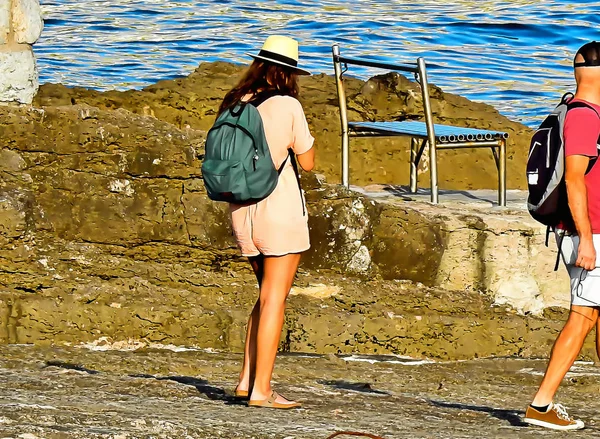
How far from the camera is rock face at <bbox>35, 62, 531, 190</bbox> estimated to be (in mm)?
11016

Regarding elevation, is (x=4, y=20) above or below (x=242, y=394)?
above

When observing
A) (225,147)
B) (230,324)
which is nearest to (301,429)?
(225,147)

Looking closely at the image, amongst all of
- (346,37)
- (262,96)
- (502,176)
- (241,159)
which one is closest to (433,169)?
(502,176)

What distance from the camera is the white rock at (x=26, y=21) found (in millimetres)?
7328

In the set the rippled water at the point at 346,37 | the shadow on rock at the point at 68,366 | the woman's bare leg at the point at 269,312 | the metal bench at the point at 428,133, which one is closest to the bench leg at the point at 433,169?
the metal bench at the point at 428,133

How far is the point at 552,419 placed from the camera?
4957mm

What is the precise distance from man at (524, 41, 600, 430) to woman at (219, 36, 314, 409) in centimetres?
102

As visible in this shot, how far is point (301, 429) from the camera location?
15.3 feet

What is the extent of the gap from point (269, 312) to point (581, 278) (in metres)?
1.25

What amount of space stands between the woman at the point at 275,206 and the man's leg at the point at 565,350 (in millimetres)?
1028

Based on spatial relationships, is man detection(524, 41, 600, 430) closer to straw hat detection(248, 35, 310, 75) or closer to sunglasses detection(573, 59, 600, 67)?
Result: sunglasses detection(573, 59, 600, 67)

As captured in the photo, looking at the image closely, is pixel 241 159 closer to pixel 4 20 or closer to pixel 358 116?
pixel 4 20

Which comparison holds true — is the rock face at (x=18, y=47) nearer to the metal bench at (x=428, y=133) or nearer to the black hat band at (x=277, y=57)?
the metal bench at (x=428, y=133)

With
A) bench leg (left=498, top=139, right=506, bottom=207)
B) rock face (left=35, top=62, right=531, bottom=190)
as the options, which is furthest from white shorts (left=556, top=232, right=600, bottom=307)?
rock face (left=35, top=62, right=531, bottom=190)
